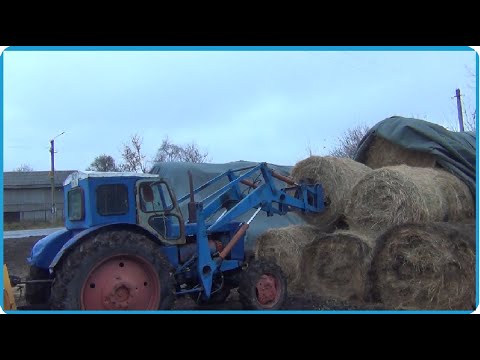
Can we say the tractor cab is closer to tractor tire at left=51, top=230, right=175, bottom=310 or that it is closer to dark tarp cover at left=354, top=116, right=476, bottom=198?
tractor tire at left=51, top=230, right=175, bottom=310

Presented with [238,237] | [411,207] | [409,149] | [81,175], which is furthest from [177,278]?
[409,149]

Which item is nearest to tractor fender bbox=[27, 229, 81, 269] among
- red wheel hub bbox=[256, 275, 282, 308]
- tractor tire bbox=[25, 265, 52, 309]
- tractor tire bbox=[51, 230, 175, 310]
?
tractor tire bbox=[25, 265, 52, 309]

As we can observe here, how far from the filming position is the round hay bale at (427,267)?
20.0 feet

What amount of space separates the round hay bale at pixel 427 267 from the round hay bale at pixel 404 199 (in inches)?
14.6

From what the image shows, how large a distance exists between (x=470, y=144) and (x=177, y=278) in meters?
5.11

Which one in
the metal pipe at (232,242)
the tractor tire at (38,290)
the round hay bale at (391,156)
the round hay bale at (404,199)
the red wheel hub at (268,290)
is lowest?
the red wheel hub at (268,290)

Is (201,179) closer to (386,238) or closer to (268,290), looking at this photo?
(268,290)

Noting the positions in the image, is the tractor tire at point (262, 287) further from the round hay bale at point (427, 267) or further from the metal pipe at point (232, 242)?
the round hay bale at point (427, 267)

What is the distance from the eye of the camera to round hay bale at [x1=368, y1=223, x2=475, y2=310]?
6.11 metres

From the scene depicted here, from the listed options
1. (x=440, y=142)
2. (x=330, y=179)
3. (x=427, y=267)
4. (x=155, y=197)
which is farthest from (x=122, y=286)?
(x=440, y=142)

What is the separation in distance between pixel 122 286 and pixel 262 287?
2055 millimetres

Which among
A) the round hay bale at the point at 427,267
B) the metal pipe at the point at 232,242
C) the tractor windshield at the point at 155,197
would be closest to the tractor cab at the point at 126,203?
the tractor windshield at the point at 155,197

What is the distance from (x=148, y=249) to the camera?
17.8 feet

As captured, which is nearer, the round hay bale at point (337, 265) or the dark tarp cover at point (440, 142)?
the round hay bale at point (337, 265)
